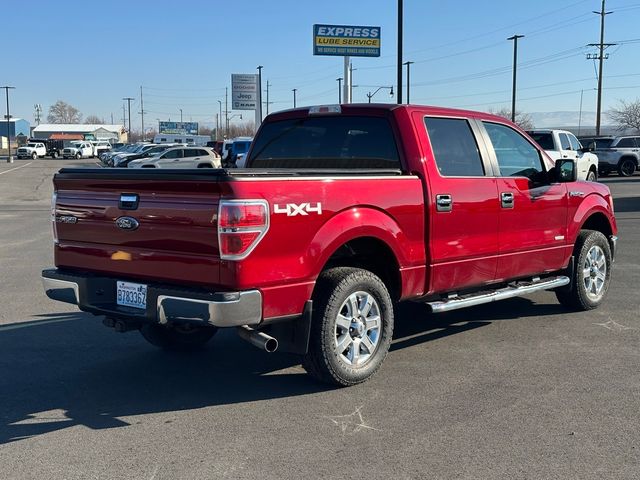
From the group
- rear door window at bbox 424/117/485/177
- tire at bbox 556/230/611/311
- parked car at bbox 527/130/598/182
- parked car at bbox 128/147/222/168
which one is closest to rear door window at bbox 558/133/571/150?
parked car at bbox 527/130/598/182

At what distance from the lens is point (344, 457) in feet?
12.7

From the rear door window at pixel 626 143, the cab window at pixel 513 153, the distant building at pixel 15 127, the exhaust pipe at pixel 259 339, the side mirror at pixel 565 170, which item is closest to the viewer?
the exhaust pipe at pixel 259 339

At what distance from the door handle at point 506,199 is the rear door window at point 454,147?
0.28 metres

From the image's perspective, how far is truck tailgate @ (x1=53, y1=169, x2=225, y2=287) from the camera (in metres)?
4.29

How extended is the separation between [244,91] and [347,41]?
26.8m

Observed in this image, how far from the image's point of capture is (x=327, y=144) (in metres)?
6.04

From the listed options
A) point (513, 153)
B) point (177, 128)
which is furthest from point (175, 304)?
point (177, 128)

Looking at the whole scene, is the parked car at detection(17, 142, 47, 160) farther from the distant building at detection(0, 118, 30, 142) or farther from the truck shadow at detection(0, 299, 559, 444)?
the distant building at detection(0, 118, 30, 142)

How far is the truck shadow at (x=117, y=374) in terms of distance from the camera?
15.1 ft

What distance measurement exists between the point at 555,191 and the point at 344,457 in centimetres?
402

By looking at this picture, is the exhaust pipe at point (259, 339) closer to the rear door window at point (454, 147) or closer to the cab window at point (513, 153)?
the rear door window at point (454, 147)

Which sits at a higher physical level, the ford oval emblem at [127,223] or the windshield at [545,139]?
the windshield at [545,139]

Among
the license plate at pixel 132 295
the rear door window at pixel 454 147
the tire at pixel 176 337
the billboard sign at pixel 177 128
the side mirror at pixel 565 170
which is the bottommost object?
the tire at pixel 176 337

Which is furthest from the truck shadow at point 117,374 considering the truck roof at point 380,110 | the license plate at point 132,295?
the truck roof at point 380,110
